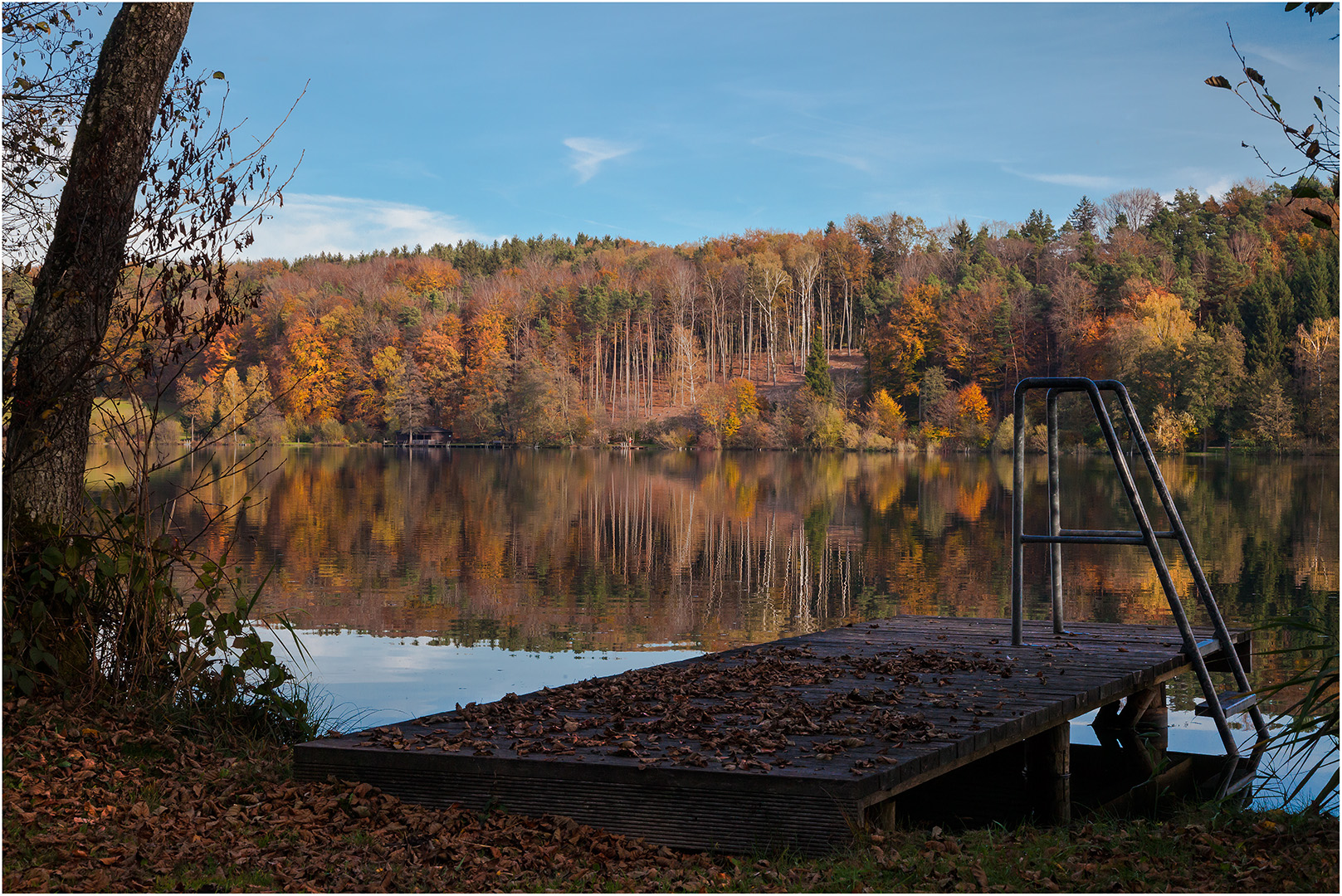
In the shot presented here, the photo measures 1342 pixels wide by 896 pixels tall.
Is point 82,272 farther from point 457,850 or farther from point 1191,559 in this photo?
point 1191,559

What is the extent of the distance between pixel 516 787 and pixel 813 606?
11.5 metres

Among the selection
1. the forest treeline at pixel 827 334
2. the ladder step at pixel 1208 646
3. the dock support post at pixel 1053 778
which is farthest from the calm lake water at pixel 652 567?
the forest treeline at pixel 827 334

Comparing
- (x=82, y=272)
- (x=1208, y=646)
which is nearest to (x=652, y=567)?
(x=1208, y=646)

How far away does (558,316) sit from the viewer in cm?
9912

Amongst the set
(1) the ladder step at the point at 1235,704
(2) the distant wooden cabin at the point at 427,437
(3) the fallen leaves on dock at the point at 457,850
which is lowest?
(3) the fallen leaves on dock at the point at 457,850

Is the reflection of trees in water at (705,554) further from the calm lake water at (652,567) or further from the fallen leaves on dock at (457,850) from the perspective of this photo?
the fallen leaves on dock at (457,850)

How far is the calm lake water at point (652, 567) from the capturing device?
41.0 ft

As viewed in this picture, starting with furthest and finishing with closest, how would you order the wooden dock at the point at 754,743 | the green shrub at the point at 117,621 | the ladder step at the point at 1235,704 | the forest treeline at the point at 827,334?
the forest treeline at the point at 827,334 < the ladder step at the point at 1235,704 < the green shrub at the point at 117,621 < the wooden dock at the point at 754,743

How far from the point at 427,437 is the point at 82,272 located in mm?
85672

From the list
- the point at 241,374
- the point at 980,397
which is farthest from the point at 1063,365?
the point at 241,374

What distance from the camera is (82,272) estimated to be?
6.61 m

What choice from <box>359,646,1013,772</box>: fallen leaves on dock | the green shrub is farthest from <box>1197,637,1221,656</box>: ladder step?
the green shrub

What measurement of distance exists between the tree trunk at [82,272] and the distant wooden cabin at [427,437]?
83961mm

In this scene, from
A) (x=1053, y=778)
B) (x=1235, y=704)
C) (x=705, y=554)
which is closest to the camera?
(x=1053, y=778)
